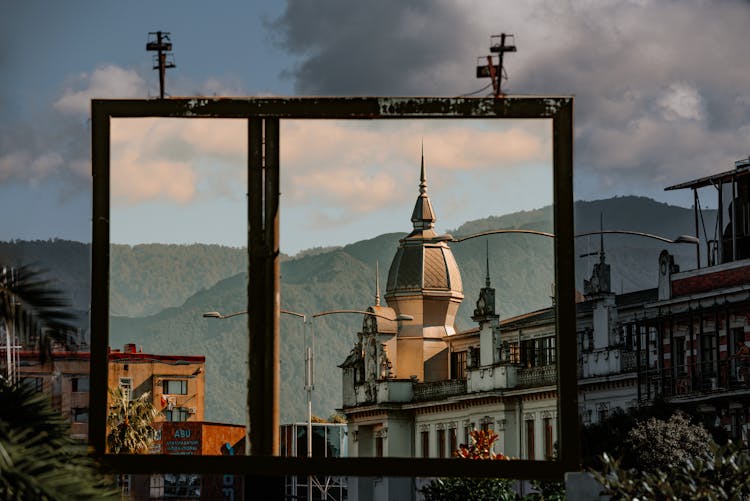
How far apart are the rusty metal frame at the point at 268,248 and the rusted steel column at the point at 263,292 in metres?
0.01

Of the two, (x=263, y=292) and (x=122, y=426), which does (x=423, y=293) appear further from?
(x=263, y=292)

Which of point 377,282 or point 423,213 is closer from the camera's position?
point 423,213

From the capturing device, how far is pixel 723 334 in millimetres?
69250

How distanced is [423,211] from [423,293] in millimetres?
3931

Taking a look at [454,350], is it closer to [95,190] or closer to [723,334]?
[95,190]

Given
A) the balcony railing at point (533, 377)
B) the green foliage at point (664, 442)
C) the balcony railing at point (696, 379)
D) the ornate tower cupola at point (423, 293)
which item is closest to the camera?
the ornate tower cupola at point (423, 293)

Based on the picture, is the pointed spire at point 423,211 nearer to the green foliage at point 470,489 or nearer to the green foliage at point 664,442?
the green foliage at point 470,489

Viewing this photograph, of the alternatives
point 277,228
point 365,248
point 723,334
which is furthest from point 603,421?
point 277,228

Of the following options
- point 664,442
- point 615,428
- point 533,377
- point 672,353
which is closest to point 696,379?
point 672,353

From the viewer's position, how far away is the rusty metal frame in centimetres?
1686

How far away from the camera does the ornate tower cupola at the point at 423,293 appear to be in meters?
20.2

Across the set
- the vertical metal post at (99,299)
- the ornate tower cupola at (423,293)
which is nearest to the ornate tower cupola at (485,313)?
the ornate tower cupola at (423,293)

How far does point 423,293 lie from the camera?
2389 cm

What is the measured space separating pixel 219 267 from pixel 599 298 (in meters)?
63.5
